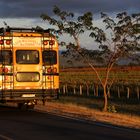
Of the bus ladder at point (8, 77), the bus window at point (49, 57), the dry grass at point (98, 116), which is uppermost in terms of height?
the bus window at point (49, 57)

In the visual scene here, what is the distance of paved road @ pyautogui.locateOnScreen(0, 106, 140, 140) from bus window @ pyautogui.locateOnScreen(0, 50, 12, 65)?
2.24m

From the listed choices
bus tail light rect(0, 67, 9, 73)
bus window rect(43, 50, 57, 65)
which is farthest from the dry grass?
bus tail light rect(0, 67, 9, 73)

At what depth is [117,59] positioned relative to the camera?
77.7 ft

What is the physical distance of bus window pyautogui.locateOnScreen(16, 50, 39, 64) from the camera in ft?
65.9

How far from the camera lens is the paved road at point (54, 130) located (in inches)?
523

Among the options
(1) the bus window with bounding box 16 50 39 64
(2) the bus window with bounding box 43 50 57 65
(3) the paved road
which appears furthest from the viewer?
(2) the bus window with bounding box 43 50 57 65

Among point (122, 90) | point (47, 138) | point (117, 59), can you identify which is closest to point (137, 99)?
point (122, 90)

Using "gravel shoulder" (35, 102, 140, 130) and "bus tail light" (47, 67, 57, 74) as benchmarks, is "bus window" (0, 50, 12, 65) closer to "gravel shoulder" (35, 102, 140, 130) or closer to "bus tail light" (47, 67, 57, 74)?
"bus tail light" (47, 67, 57, 74)

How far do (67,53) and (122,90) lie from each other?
1818 centimetres

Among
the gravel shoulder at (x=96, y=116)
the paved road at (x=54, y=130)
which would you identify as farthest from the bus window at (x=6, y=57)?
the gravel shoulder at (x=96, y=116)

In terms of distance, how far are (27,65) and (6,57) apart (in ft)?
3.02

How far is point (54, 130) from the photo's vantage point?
Result: 1480 cm

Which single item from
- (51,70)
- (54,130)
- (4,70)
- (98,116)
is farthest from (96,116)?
(54,130)

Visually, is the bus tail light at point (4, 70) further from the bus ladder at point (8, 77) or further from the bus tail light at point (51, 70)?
the bus tail light at point (51, 70)
